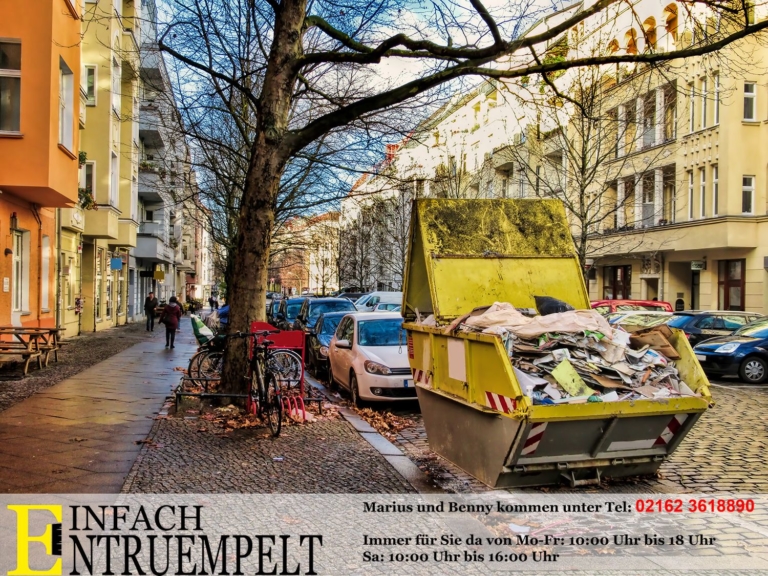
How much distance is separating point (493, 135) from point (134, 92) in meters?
19.9

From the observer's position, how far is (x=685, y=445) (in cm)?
897

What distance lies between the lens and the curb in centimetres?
677

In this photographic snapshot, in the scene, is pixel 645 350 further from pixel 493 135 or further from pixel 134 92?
pixel 493 135

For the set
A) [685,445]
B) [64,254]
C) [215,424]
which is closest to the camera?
[685,445]

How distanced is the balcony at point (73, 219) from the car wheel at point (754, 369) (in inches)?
791

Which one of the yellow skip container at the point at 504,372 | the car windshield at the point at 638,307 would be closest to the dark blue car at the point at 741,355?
the car windshield at the point at 638,307

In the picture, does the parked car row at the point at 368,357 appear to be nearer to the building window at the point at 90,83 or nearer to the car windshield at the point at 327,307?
the car windshield at the point at 327,307

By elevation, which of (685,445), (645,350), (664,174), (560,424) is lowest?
(685,445)

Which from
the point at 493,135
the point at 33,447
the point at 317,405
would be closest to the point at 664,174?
the point at 493,135

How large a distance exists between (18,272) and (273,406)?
40.6ft

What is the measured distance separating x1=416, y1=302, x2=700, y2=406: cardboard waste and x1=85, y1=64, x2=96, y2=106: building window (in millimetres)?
25038

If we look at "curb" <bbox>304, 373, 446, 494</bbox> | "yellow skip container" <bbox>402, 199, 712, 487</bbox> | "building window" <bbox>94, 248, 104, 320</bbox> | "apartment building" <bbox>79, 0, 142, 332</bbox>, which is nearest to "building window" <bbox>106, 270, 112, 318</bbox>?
"apartment building" <bbox>79, 0, 142, 332</bbox>

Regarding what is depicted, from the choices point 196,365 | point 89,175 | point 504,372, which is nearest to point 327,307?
point 196,365

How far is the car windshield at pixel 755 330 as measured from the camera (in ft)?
56.4
